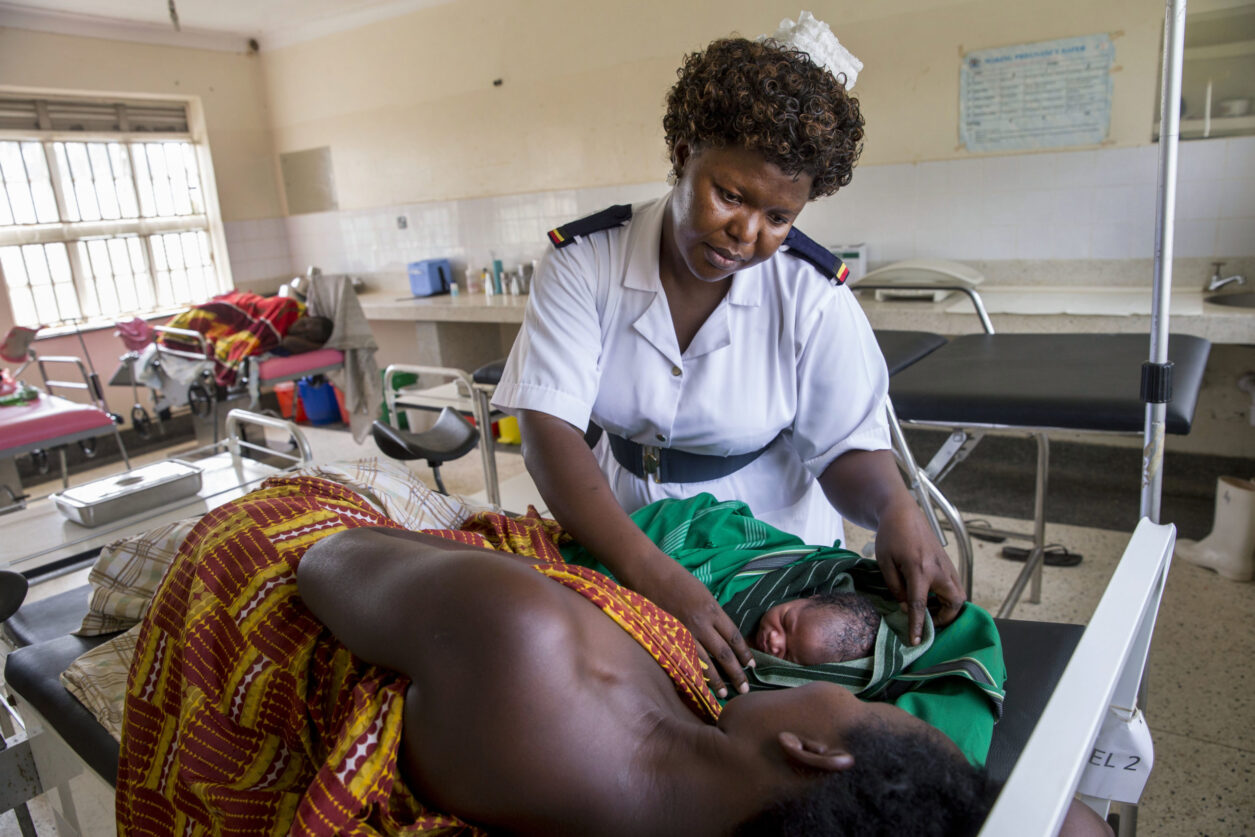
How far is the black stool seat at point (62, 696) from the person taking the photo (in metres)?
1.20

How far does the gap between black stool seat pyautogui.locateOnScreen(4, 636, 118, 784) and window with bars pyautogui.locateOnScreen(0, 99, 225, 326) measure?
15.7 feet

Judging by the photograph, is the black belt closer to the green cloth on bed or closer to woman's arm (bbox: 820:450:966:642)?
A: the green cloth on bed

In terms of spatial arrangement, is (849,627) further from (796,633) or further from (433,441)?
(433,441)

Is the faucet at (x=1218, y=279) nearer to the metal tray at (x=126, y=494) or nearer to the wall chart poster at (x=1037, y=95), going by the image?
the wall chart poster at (x=1037, y=95)

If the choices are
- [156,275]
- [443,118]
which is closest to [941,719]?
[443,118]

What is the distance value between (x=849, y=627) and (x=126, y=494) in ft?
6.78

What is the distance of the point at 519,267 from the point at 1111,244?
3259mm

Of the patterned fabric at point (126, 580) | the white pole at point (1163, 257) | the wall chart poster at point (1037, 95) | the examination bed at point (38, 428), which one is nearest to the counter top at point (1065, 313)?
the wall chart poster at point (1037, 95)

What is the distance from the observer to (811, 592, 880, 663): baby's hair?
1.00m

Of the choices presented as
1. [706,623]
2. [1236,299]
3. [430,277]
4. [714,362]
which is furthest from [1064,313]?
[430,277]

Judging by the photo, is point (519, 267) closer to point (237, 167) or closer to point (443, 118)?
point (443, 118)

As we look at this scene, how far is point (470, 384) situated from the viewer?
2.81 metres

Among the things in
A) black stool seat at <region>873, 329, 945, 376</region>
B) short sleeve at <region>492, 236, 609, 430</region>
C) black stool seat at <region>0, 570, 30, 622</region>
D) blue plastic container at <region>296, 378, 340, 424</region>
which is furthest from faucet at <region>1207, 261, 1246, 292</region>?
blue plastic container at <region>296, 378, 340, 424</region>

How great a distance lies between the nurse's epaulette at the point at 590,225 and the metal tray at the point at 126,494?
5.33ft
